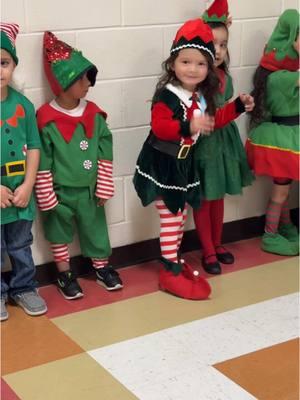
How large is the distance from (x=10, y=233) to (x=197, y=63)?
0.93 m

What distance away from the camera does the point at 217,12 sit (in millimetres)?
2844

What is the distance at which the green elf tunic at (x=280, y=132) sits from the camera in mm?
3049

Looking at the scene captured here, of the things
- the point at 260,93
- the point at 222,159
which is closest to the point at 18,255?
the point at 222,159

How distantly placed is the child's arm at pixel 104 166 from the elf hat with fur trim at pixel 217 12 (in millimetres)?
613

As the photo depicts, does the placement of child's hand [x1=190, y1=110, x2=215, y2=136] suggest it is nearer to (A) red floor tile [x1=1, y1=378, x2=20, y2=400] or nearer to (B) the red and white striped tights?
(B) the red and white striped tights

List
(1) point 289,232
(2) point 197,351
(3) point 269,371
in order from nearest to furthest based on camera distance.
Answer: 1. (3) point 269,371
2. (2) point 197,351
3. (1) point 289,232

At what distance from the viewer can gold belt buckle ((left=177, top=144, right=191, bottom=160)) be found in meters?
2.66

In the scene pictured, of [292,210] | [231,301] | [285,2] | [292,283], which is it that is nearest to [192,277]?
[231,301]

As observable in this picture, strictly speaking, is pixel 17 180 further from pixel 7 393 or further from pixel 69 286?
pixel 7 393

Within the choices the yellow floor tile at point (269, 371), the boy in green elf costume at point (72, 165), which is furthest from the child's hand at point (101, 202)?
the yellow floor tile at point (269, 371)

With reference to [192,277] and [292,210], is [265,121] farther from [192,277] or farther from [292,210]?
[192,277]

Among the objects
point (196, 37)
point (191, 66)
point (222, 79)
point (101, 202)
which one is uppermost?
point (196, 37)

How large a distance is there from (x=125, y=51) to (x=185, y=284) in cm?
95

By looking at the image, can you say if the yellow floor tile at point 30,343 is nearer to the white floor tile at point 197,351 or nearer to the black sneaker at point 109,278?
the white floor tile at point 197,351
